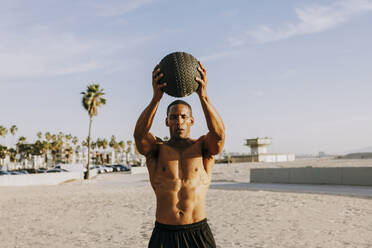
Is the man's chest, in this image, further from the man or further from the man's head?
the man's head

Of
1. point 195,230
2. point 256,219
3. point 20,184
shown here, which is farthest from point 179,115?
point 20,184

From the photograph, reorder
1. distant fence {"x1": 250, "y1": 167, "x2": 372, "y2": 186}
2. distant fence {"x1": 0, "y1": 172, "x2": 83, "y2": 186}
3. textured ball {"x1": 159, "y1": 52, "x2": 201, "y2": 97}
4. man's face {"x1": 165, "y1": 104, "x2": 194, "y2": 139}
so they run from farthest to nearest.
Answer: distant fence {"x1": 0, "y1": 172, "x2": 83, "y2": 186}, distant fence {"x1": 250, "y1": 167, "x2": 372, "y2": 186}, man's face {"x1": 165, "y1": 104, "x2": 194, "y2": 139}, textured ball {"x1": 159, "y1": 52, "x2": 201, "y2": 97}

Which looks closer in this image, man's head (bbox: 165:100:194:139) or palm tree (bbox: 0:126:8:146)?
man's head (bbox: 165:100:194:139)

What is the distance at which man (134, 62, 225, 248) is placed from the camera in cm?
316

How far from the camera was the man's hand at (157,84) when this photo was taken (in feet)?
10.5

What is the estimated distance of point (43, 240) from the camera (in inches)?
345

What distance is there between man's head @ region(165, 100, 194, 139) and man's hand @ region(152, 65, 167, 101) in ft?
0.68

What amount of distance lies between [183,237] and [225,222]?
7.36 m

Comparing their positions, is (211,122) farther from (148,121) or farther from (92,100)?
(92,100)

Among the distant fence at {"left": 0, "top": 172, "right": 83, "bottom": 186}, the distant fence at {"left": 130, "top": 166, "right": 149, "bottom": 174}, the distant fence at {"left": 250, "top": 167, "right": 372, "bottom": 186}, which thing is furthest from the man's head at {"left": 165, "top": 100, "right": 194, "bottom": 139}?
the distant fence at {"left": 130, "top": 166, "right": 149, "bottom": 174}

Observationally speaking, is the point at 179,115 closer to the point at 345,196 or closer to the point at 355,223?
the point at 355,223

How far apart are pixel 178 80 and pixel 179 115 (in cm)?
33

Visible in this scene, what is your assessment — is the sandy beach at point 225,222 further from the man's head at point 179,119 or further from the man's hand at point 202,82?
the man's hand at point 202,82

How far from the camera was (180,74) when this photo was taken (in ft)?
10.6
